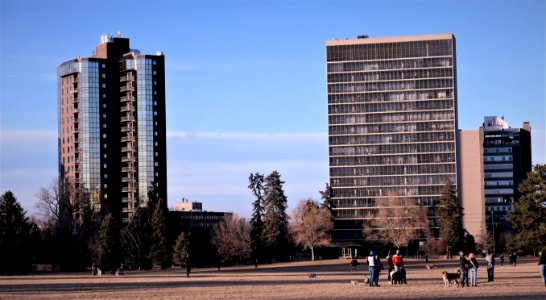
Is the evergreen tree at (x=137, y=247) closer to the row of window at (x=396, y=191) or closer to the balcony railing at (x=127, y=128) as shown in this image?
the balcony railing at (x=127, y=128)

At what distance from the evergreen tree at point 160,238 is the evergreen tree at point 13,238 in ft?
72.2

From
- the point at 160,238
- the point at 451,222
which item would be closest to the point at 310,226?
the point at 451,222

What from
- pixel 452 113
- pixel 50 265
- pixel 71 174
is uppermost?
pixel 452 113

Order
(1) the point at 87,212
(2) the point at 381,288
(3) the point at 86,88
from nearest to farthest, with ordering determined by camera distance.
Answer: (2) the point at 381,288 → (1) the point at 87,212 → (3) the point at 86,88

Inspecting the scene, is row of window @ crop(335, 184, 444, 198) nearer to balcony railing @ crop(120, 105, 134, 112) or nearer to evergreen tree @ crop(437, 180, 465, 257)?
evergreen tree @ crop(437, 180, 465, 257)

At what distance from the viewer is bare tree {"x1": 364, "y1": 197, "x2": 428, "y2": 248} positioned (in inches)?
6644

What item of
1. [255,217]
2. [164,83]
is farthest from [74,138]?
[255,217]

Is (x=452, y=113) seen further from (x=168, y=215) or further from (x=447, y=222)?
(x=168, y=215)

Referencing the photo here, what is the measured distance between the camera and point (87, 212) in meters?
157

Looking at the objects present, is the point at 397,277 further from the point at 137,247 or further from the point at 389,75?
the point at 389,75

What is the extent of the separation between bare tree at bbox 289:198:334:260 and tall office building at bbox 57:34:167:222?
116 feet

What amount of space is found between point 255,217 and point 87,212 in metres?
29.3

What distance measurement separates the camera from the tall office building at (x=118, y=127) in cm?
18762

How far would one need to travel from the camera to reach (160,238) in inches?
5148
